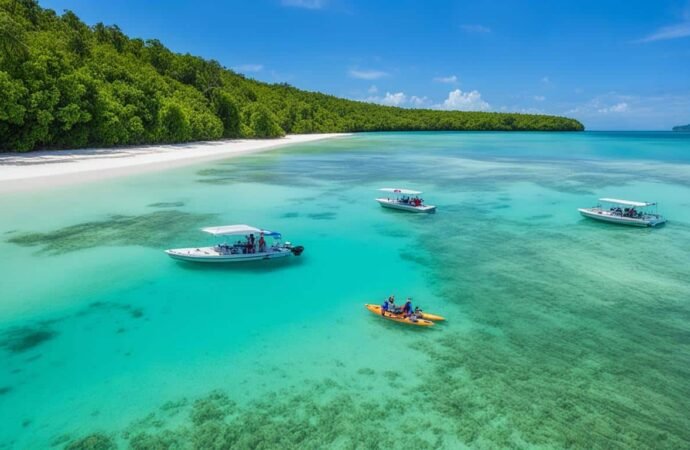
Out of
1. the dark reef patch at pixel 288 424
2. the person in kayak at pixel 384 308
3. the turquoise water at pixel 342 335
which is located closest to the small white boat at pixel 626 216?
the turquoise water at pixel 342 335

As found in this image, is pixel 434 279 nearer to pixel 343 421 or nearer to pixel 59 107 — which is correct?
pixel 343 421

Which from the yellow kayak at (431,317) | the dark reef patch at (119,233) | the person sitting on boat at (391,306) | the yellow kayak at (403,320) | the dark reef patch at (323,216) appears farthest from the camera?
the dark reef patch at (323,216)

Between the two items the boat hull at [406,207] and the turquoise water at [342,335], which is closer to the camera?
the turquoise water at [342,335]

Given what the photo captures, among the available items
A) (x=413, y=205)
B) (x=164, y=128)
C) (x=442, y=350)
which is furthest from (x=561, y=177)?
(x=164, y=128)

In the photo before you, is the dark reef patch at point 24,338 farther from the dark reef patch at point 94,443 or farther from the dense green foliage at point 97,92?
Answer: the dense green foliage at point 97,92

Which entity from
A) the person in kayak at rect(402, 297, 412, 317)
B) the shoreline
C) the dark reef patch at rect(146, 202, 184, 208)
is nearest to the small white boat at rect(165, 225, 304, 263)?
the person in kayak at rect(402, 297, 412, 317)

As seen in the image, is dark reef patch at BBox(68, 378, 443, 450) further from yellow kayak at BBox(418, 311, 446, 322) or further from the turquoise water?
yellow kayak at BBox(418, 311, 446, 322)

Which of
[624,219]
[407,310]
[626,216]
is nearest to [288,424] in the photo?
[407,310]

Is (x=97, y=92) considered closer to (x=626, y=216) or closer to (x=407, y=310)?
(x=407, y=310)
